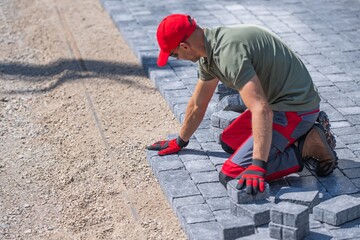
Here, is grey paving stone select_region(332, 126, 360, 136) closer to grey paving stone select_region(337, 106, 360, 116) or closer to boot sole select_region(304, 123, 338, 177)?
grey paving stone select_region(337, 106, 360, 116)

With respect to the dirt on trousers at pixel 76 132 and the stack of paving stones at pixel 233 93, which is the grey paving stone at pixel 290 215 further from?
the dirt on trousers at pixel 76 132

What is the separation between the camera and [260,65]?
585 centimetres

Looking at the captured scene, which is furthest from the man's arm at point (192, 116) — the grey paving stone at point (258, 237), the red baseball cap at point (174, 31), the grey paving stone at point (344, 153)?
the grey paving stone at point (258, 237)

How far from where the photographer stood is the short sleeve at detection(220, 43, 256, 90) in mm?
5602

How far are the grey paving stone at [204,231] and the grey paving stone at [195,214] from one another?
56mm

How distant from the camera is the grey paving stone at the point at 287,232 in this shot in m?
5.14

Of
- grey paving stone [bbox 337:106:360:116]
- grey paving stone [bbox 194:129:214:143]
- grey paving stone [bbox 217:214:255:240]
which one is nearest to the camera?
grey paving stone [bbox 217:214:255:240]

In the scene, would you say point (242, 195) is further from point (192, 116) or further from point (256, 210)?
point (192, 116)

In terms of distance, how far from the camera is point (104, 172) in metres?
6.67

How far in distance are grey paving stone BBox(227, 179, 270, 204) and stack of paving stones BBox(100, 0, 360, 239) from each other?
0.08 m

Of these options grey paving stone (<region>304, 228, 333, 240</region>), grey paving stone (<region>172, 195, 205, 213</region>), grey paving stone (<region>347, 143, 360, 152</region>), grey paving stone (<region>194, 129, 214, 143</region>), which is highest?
grey paving stone (<region>304, 228, 333, 240</region>)

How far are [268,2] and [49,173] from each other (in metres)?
5.37

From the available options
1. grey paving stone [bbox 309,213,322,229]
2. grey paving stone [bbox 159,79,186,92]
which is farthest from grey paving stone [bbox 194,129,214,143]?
grey paving stone [bbox 309,213,322,229]

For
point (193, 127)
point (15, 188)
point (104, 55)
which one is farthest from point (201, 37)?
point (104, 55)
